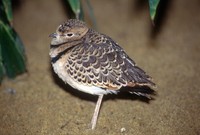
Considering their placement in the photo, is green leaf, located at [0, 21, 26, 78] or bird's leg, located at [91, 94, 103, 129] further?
green leaf, located at [0, 21, 26, 78]

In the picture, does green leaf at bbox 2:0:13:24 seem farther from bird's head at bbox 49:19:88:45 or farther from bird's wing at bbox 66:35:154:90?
bird's wing at bbox 66:35:154:90

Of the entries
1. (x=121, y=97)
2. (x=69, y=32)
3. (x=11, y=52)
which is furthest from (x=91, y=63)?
(x=11, y=52)

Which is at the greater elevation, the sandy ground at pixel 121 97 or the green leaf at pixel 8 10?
the green leaf at pixel 8 10

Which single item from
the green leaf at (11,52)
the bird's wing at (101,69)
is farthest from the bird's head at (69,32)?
the green leaf at (11,52)

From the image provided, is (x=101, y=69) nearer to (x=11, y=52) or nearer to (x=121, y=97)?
(x=121, y=97)

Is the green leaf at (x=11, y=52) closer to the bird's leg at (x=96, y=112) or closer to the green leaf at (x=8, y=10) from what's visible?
the green leaf at (x=8, y=10)

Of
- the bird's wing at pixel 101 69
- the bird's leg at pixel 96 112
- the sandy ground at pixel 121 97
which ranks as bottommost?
the sandy ground at pixel 121 97

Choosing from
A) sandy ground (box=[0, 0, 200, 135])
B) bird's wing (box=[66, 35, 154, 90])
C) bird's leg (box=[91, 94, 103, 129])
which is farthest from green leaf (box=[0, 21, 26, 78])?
bird's leg (box=[91, 94, 103, 129])
